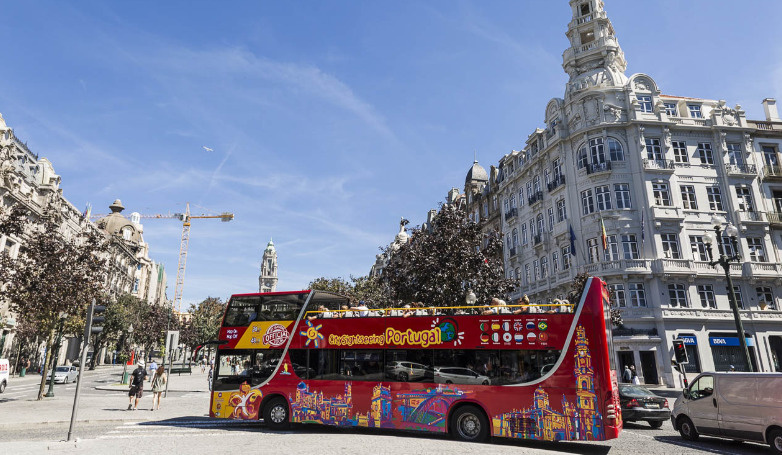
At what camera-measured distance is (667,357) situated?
32.3m

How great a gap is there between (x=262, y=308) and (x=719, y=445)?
1356cm

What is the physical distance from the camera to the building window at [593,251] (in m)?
35.4

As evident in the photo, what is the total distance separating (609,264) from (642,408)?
2000cm

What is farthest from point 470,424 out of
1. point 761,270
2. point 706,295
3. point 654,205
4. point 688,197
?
point 761,270

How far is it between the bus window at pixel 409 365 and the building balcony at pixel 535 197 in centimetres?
3150

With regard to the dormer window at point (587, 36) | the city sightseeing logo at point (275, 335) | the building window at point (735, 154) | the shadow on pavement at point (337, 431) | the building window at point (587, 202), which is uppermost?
the dormer window at point (587, 36)

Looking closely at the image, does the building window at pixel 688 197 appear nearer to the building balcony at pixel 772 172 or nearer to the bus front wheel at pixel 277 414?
the building balcony at pixel 772 172

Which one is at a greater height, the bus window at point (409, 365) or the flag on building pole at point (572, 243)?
the flag on building pole at point (572, 243)

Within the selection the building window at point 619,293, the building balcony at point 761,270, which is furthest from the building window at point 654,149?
the building window at point 619,293

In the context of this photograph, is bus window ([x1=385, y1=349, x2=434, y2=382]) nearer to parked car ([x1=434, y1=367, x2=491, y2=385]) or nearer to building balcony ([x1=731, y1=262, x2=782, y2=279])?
parked car ([x1=434, y1=367, x2=491, y2=385])

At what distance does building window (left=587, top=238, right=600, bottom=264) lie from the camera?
35.4 meters

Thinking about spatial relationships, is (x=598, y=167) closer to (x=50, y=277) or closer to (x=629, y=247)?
(x=629, y=247)

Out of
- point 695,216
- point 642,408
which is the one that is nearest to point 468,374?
point 642,408

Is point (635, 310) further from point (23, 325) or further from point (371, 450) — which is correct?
point (23, 325)
